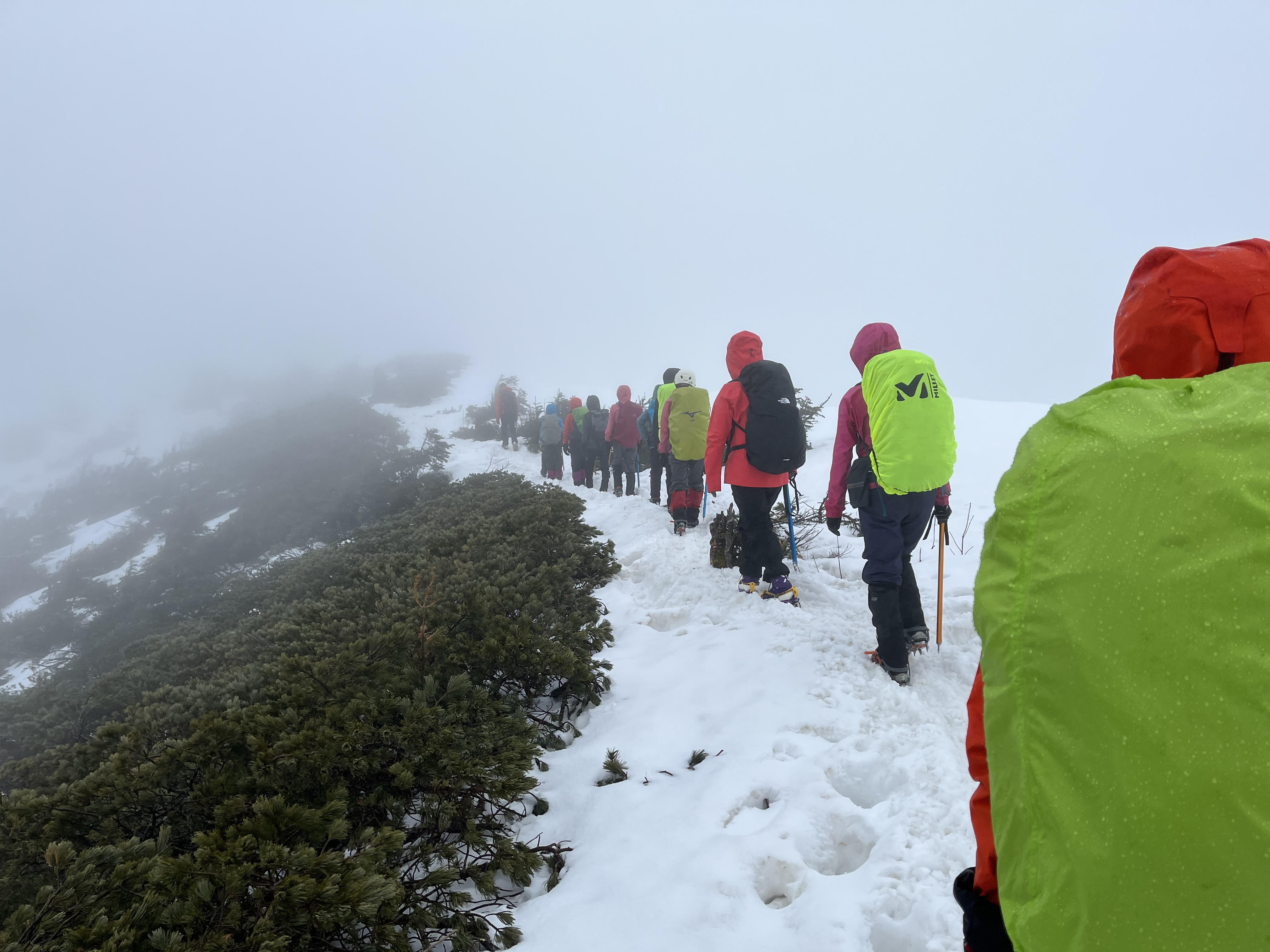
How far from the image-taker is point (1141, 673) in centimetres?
77

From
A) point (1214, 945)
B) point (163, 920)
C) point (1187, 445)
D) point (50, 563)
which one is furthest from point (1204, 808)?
point (50, 563)

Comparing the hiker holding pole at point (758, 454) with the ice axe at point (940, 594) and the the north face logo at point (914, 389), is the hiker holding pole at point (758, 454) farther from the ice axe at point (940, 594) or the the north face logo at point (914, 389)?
the the north face logo at point (914, 389)

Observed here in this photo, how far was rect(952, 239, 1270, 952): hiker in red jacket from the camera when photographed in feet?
3.27

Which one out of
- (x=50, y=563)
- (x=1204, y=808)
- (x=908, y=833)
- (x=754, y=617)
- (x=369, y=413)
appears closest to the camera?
(x=1204, y=808)

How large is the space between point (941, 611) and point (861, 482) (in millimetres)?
1127

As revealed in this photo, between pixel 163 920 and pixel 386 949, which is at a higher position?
pixel 163 920

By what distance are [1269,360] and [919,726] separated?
291 centimetres

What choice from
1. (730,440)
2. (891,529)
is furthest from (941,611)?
(730,440)

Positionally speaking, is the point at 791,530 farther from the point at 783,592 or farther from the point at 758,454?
the point at 758,454

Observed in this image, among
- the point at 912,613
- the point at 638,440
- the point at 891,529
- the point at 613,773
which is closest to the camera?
the point at 613,773

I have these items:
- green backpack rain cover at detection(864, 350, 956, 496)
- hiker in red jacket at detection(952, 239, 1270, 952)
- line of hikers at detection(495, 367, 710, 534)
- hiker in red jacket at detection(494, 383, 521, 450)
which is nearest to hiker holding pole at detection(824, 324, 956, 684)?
green backpack rain cover at detection(864, 350, 956, 496)

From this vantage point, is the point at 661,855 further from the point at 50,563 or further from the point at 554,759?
the point at 50,563

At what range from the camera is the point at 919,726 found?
10.8ft

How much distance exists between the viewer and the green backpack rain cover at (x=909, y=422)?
12.1ft
